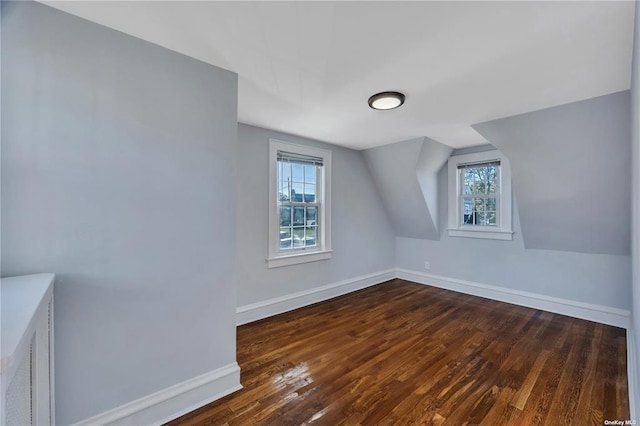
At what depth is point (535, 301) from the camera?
3500mm

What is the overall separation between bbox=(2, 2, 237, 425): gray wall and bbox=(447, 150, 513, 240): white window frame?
3.56m

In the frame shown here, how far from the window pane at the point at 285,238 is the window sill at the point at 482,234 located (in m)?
2.63

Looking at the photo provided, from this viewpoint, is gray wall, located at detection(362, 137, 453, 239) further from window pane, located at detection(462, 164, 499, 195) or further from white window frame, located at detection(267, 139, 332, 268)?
white window frame, located at detection(267, 139, 332, 268)

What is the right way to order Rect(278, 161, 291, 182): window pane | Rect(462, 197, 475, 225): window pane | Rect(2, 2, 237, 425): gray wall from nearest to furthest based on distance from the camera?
1. Rect(2, 2, 237, 425): gray wall
2. Rect(278, 161, 291, 182): window pane
3. Rect(462, 197, 475, 225): window pane

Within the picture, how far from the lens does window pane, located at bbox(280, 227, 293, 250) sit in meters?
3.39

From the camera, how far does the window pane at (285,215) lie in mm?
3375

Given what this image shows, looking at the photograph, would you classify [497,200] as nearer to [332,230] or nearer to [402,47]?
[332,230]

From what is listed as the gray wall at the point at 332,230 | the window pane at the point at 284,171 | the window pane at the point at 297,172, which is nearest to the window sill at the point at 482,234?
the gray wall at the point at 332,230

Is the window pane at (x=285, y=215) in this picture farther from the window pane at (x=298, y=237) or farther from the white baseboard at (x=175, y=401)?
the white baseboard at (x=175, y=401)

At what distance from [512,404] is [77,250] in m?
2.79

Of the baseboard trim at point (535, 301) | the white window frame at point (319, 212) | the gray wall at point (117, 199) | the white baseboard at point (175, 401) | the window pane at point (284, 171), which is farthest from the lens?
the window pane at point (284, 171)

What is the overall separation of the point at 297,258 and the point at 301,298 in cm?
55

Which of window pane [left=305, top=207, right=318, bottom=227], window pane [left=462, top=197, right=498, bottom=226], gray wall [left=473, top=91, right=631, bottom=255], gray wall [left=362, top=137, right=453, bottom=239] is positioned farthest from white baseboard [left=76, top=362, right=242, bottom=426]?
window pane [left=462, top=197, right=498, bottom=226]

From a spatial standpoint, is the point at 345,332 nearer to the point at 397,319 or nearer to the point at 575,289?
the point at 397,319
